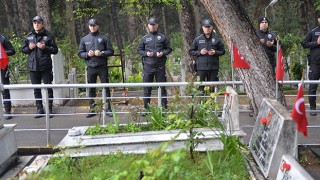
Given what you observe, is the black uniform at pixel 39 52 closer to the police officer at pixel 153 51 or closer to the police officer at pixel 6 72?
the police officer at pixel 6 72

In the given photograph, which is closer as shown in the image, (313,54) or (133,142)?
(133,142)

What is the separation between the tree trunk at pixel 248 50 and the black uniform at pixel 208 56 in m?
2.03

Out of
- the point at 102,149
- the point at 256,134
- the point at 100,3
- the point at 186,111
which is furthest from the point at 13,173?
the point at 100,3

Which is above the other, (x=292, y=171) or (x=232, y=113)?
(x=232, y=113)

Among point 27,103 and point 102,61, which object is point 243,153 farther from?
point 27,103

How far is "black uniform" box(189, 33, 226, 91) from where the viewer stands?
9.01m

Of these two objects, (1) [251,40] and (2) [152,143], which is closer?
(2) [152,143]

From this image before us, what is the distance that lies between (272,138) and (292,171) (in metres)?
1.27

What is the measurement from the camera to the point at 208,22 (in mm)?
8898

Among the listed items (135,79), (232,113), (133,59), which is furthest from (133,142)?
(133,59)

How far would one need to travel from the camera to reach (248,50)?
22.4ft

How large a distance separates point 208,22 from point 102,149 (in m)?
3.86

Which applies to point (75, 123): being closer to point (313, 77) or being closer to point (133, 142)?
point (133, 142)

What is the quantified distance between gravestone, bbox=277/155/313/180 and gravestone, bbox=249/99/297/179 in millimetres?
666
